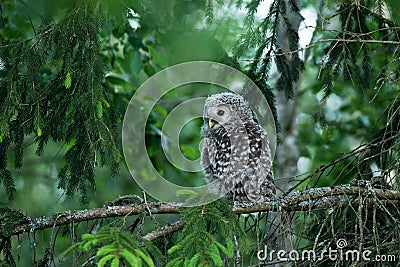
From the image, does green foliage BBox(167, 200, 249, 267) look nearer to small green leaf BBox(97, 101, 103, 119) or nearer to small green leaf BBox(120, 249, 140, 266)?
small green leaf BBox(120, 249, 140, 266)

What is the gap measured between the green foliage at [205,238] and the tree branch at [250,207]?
8.5 inches

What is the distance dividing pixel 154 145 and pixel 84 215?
2821 mm

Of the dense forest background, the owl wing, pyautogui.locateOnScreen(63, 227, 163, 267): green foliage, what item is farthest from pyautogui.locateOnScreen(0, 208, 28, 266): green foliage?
the owl wing

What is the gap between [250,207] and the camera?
3.00m

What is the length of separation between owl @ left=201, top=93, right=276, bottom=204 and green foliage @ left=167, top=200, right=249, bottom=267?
837 mm

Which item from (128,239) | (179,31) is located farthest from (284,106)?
(128,239)

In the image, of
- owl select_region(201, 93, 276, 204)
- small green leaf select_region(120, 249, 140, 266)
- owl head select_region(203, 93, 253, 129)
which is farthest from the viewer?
owl head select_region(203, 93, 253, 129)

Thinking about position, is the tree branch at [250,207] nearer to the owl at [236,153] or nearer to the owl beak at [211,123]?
the owl at [236,153]

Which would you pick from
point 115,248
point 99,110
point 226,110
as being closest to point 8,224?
point 99,110

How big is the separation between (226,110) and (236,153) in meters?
0.50

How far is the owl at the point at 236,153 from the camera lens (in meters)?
3.66

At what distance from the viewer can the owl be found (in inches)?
144

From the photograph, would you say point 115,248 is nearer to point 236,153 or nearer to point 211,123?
point 236,153

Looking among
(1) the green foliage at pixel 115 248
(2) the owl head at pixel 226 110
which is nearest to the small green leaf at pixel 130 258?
(1) the green foliage at pixel 115 248
